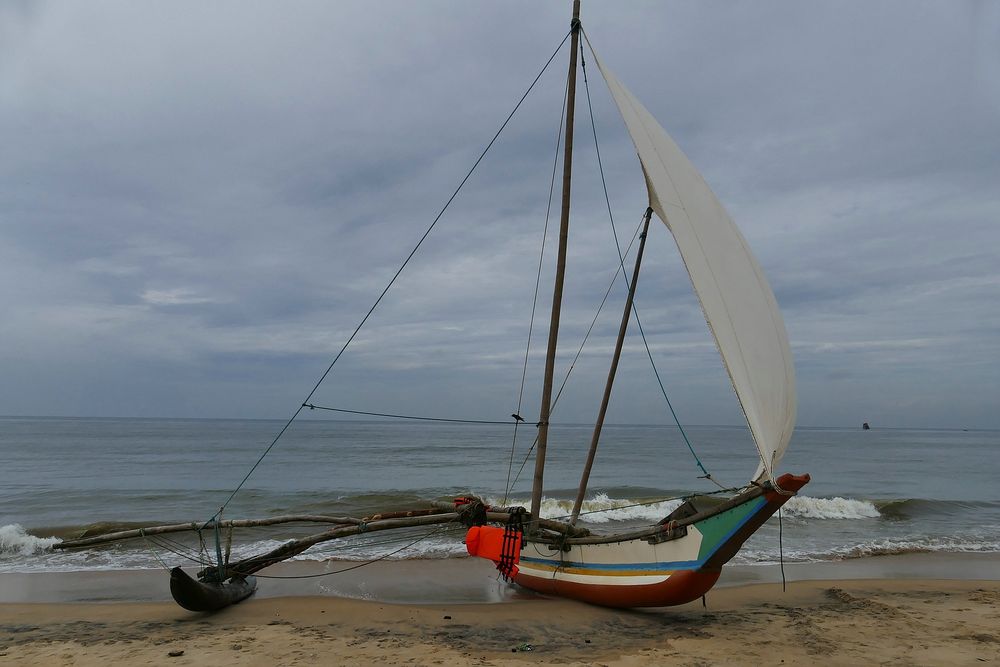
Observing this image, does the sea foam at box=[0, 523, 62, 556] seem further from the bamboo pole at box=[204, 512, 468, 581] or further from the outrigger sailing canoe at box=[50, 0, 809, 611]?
the bamboo pole at box=[204, 512, 468, 581]

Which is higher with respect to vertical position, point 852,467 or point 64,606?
point 64,606

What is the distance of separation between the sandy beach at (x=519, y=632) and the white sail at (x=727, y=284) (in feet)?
7.76

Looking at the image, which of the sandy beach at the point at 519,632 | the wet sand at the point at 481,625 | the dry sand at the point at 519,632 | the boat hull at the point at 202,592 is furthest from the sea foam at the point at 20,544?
the boat hull at the point at 202,592

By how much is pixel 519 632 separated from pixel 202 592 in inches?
170

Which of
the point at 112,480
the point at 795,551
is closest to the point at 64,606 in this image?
the point at 795,551

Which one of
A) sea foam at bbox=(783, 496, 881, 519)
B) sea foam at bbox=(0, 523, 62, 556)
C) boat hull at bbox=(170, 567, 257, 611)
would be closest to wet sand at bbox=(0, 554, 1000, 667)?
boat hull at bbox=(170, 567, 257, 611)

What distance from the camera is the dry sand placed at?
21.8 ft

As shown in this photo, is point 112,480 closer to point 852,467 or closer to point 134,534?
point 134,534

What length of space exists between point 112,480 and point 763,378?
31.4 metres

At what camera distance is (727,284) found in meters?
6.97

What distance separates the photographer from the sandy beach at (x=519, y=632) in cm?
666

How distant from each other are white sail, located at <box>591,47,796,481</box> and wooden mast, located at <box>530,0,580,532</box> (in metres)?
0.63

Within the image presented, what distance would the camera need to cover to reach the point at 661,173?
7.48 metres

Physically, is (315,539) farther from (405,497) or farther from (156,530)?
(405,497)
